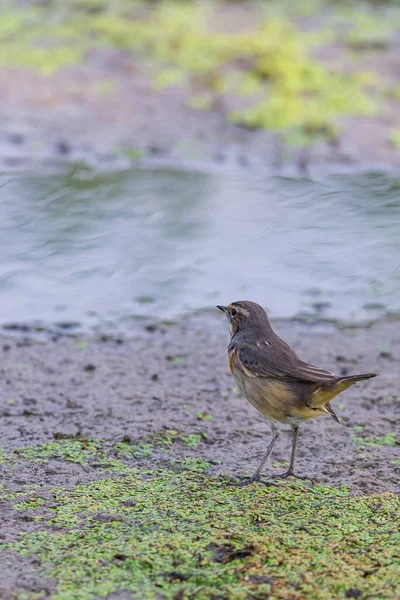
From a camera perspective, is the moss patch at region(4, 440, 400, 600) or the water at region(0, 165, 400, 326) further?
the water at region(0, 165, 400, 326)

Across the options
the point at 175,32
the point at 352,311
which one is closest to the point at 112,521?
the point at 352,311

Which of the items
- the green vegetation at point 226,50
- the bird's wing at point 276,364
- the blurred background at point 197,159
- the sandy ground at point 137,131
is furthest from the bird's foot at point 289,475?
the green vegetation at point 226,50

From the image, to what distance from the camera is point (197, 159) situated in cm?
1216

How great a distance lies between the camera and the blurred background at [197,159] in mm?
8805

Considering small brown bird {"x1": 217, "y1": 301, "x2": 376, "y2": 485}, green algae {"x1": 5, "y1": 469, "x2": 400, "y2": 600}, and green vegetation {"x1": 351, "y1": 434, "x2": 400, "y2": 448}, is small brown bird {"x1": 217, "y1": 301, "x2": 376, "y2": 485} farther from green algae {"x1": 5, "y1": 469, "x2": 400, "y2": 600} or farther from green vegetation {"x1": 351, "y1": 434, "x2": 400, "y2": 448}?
green vegetation {"x1": 351, "y1": 434, "x2": 400, "y2": 448}

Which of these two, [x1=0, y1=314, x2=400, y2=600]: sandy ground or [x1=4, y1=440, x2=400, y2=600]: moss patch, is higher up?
[x1=4, y1=440, x2=400, y2=600]: moss patch

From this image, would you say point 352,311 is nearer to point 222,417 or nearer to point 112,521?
point 222,417

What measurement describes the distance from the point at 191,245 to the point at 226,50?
564 cm

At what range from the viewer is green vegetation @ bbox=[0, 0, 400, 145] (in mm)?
13172

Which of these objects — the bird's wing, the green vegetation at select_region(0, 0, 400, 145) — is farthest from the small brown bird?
the green vegetation at select_region(0, 0, 400, 145)

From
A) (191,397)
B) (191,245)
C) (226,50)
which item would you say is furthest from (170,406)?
(226,50)

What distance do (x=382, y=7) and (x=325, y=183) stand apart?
23.3ft

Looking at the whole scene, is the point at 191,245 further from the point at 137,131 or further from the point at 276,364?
the point at 276,364

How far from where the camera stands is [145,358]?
7273 millimetres
